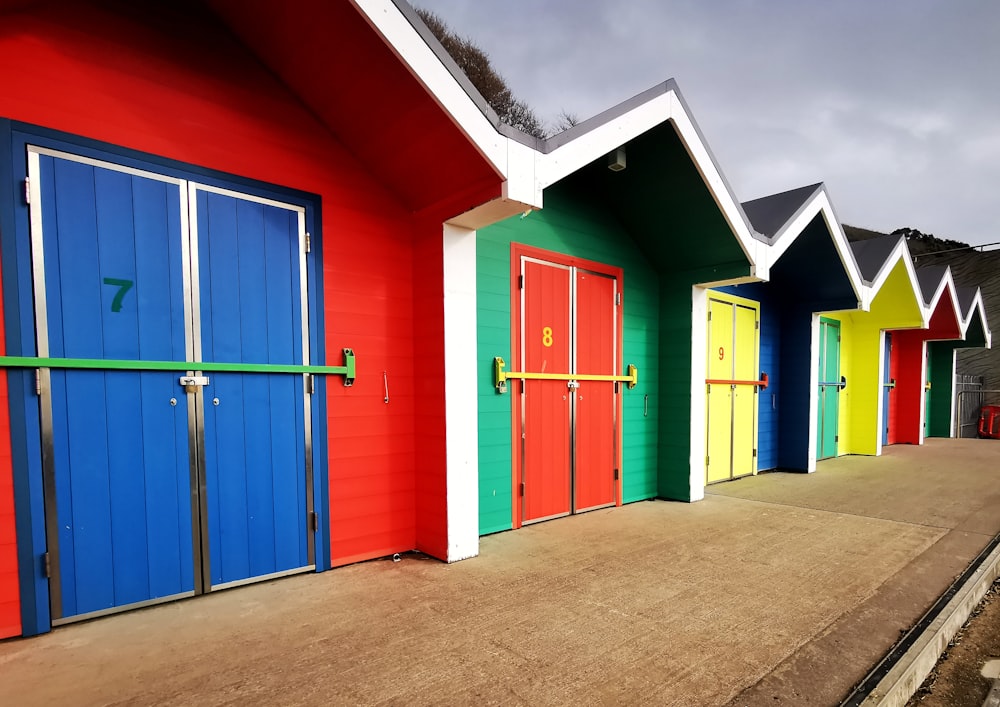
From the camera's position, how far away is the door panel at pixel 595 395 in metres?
4.65

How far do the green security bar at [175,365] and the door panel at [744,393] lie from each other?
557 cm

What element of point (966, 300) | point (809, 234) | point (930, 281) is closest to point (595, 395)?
point (809, 234)

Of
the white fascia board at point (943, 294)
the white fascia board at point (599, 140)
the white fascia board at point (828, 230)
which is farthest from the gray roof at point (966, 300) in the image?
the white fascia board at point (599, 140)

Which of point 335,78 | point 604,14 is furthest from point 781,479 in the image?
point 604,14

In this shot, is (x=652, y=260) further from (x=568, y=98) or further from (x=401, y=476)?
(x=568, y=98)

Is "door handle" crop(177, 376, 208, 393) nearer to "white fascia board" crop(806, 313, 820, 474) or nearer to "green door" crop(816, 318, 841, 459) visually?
"white fascia board" crop(806, 313, 820, 474)

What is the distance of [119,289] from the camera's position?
2.52 metres

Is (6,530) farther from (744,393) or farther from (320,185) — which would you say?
(744,393)

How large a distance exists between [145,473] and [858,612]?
13.5 ft

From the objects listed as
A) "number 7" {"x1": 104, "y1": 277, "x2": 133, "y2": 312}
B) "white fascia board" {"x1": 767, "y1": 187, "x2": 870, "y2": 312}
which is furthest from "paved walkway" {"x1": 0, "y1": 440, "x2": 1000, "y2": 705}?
"white fascia board" {"x1": 767, "y1": 187, "x2": 870, "y2": 312}

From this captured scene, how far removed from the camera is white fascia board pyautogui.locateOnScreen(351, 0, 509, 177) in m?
2.39

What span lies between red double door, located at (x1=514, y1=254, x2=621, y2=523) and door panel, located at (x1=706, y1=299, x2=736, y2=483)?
196 cm

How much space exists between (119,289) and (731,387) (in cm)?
673

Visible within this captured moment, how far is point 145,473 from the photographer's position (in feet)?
8.47
